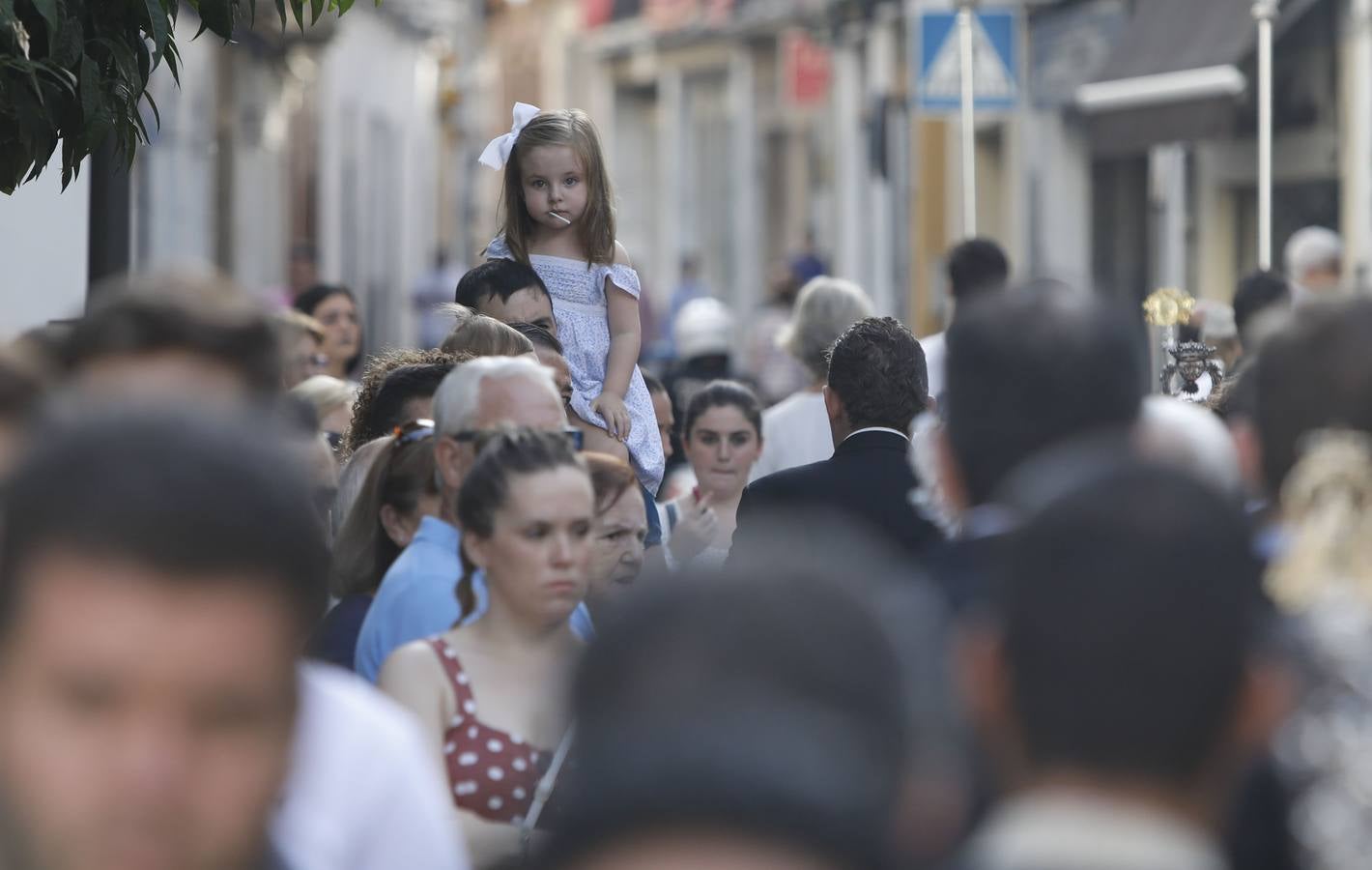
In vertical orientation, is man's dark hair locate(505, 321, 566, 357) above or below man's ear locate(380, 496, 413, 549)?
above

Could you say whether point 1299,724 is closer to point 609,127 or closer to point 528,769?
point 528,769

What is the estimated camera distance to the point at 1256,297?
9.19 meters

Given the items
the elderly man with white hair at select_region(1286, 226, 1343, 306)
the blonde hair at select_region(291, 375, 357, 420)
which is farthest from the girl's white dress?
the elderly man with white hair at select_region(1286, 226, 1343, 306)

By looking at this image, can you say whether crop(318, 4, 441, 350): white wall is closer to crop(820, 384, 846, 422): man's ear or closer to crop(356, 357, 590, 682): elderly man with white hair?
crop(820, 384, 846, 422): man's ear

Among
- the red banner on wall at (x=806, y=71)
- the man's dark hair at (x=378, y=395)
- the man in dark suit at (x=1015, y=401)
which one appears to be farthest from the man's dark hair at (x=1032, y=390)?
the red banner on wall at (x=806, y=71)

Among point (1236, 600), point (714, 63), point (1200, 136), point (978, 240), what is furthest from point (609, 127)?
point (1236, 600)

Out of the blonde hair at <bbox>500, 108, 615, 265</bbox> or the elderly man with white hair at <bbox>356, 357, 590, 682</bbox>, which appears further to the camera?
the blonde hair at <bbox>500, 108, 615, 265</bbox>

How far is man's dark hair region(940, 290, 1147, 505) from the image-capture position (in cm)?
311

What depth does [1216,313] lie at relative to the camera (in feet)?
31.6

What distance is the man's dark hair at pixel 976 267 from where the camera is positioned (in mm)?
9852

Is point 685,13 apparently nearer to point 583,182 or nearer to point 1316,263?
point 1316,263

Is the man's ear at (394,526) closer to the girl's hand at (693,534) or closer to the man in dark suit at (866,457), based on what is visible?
the man in dark suit at (866,457)

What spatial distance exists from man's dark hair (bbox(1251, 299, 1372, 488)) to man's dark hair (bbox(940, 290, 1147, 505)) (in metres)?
0.16

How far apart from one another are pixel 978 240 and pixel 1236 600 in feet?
25.6
